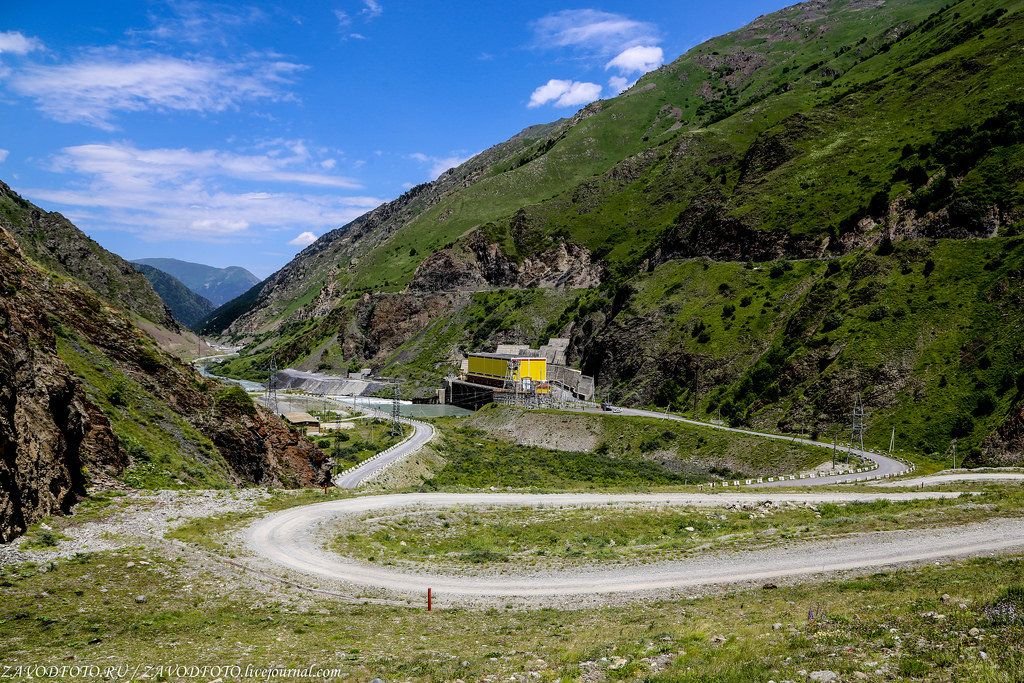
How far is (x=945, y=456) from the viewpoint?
5022 cm

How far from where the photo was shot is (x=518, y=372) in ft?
362

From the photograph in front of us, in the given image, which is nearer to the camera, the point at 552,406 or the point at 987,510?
the point at 987,510

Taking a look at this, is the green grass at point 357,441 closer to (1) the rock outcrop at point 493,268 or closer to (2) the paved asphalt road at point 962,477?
(2) the paved asphalt road at point 962,477

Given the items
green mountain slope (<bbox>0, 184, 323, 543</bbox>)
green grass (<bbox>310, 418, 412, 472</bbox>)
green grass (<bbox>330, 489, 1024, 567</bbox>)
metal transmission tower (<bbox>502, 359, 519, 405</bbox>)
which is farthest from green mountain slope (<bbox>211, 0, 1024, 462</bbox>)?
green mountain slope (<bbox>0, 184, 323, 543</bbox>)

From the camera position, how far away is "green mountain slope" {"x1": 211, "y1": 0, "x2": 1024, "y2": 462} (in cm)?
5922

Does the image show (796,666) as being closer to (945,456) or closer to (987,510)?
(987,510)

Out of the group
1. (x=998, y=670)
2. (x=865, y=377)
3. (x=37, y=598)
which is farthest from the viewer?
(x=865, y=377)

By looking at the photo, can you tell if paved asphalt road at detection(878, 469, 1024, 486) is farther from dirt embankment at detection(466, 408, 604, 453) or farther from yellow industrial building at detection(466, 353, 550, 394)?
yellow industrial building at detection(466, 353, 550, 394)

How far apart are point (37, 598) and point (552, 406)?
79.0 metres

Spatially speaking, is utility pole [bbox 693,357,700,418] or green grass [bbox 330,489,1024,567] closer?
green grass [bbox 330,489,1024,567]

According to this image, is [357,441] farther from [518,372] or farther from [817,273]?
[817,273]

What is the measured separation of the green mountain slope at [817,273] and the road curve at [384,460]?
32.3 meters

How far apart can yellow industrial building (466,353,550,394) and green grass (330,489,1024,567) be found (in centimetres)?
7414

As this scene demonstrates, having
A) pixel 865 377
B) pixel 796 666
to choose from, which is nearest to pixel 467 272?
pixel 865 377
